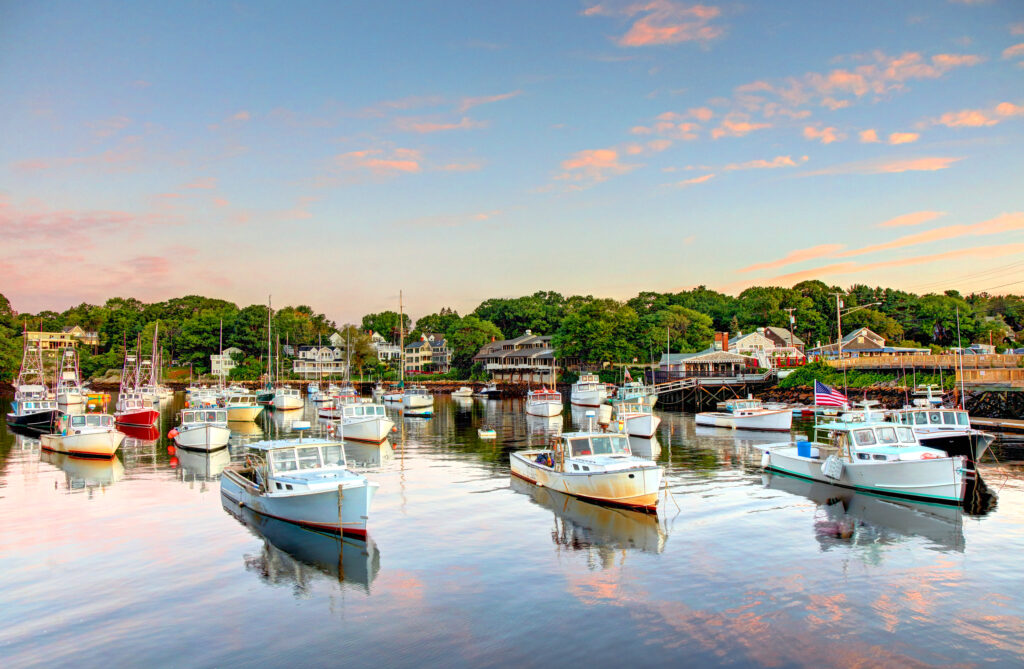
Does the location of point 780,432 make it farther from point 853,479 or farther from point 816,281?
point 816,281

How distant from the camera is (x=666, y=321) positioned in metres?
138

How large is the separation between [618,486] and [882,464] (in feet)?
39.3

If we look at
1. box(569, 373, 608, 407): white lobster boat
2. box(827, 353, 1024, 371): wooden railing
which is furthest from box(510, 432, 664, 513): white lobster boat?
box(569, 373, 608, 407): white lobster boat

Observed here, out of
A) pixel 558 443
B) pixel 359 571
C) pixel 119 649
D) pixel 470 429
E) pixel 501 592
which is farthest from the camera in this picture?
pixel 470 429

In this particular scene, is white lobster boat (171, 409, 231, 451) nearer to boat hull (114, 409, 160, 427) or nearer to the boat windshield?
boat hull (114, 409, 160, 427)

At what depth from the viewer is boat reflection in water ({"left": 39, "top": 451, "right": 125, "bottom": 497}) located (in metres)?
34.3

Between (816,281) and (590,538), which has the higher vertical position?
(816,281)

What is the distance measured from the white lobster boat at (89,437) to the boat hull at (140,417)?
15728 mm

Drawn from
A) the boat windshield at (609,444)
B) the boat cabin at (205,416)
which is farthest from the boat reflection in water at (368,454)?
the boat windshield at (609,444)

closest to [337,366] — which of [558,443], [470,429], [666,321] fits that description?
[666,321]

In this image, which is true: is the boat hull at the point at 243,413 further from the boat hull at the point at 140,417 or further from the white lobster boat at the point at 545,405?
the white lobster boat at the point at 545,405

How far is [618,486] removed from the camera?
87.9ft

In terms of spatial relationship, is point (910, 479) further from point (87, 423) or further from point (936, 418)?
point (87, 423)

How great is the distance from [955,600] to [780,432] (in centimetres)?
4070
